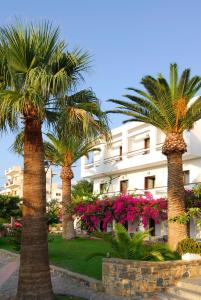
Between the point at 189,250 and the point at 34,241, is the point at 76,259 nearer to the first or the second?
the point at 189,250

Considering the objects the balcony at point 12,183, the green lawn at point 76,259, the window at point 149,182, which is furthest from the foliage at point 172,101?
the balcony at point 12,183

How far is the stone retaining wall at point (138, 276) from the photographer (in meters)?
11.9

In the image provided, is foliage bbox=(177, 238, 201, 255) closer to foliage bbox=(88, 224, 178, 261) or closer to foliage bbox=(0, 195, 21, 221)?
foliage bbox=(88, 224, 178, 261)

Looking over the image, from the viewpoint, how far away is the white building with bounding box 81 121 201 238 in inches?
1182

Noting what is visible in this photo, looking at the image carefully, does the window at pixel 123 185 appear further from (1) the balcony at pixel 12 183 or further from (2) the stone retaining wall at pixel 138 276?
(1) the balcony at pixel 12 183

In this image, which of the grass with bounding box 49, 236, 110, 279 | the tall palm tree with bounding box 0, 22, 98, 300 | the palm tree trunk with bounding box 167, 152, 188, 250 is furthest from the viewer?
the palm tree trunk with bounding box 167, 152, 188, 250

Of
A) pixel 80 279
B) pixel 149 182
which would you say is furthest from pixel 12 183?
pixel 80 279

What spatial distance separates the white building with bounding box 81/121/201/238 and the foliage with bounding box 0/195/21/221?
740cm

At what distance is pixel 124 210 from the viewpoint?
95.8 feet

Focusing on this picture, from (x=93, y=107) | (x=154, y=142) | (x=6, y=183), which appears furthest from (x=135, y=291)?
(x=6, y=183)

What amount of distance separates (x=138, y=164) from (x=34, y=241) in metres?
24.2

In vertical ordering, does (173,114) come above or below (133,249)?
above

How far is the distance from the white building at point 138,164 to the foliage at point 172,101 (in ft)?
28.0

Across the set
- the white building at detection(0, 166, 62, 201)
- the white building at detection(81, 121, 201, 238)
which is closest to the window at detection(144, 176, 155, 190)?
the white building at detection(81, 121, 201, 238)
